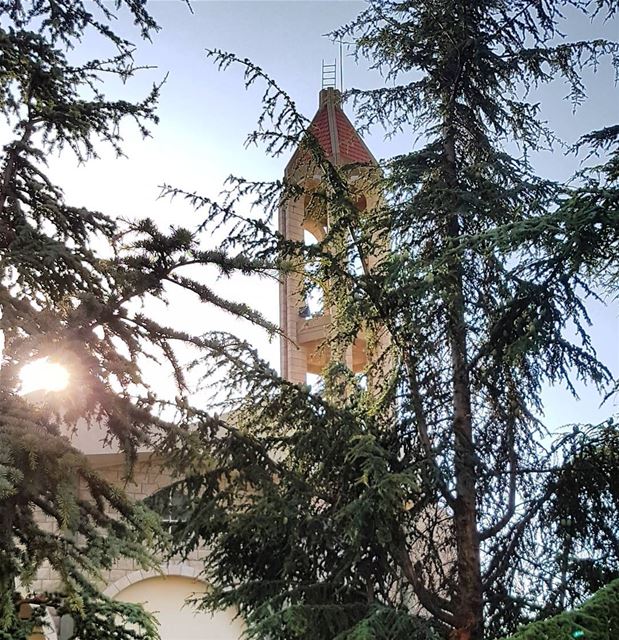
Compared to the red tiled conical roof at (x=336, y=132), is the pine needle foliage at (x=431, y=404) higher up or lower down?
lower down

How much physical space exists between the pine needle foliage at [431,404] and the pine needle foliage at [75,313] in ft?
3.06

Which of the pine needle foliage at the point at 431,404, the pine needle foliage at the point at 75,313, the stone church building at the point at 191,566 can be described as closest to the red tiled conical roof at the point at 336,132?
the stone church building at the point at 191,566

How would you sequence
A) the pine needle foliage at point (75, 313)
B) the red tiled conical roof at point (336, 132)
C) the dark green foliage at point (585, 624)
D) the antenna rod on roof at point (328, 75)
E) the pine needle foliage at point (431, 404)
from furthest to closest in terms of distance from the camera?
the antenna rod on roof at point (328, 75)
the red tiled conical roof at point (336, 132)
the pine needle foliage at point (431, 404)
the dark green foliage at point (585, 624)
the pine needle foliage at point (75, 313)

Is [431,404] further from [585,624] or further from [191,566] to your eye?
[191,566]

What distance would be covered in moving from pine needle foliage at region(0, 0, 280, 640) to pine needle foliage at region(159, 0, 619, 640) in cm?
93

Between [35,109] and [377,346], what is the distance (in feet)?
11.4

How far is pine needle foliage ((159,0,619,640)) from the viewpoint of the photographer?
5695mm

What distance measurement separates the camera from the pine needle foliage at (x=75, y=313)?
384 centimetres

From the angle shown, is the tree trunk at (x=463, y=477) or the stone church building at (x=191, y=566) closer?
the tree trunk at (x=463, y=477)

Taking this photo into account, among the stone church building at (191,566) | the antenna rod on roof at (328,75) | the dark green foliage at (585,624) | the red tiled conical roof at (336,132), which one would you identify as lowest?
the dark green foliage at (585,624)

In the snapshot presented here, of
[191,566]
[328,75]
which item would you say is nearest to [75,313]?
[191,566]

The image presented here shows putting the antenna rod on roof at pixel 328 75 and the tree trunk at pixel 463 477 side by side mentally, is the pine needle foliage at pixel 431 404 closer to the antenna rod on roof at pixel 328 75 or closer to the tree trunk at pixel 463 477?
the tree trunk at pixel 463 477

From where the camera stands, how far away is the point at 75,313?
4457 millimetres

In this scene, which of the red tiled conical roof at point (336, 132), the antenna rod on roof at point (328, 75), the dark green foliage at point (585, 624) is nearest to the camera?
the dark green foliage at point (585, 624)
